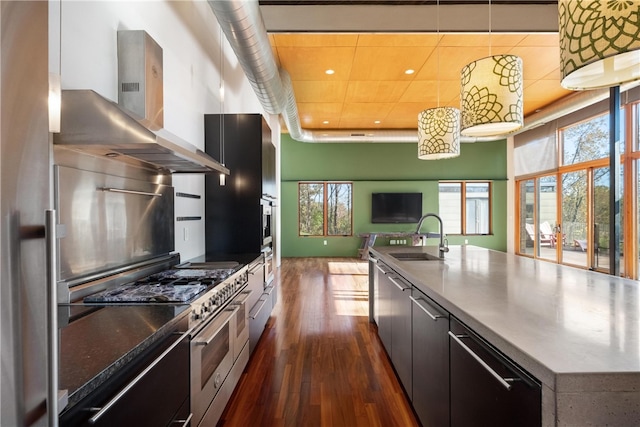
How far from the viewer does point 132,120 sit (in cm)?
135

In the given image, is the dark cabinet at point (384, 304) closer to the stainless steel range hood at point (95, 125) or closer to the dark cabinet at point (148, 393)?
the dark cabinet at point (148, 393)

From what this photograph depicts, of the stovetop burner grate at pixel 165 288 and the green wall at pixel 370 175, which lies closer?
the stovetop burner grate at pixel 165 288

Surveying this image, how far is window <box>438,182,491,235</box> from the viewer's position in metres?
9.45

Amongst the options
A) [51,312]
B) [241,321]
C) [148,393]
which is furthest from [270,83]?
[51,312]

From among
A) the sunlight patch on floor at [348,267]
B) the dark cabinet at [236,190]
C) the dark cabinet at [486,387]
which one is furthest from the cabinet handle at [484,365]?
the sunlight patch on floor at [348,267]

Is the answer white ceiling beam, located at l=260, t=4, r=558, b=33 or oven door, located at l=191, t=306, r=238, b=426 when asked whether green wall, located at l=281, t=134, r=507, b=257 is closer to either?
white ceiling beam, located at l=260, t=4, r=558, b=33

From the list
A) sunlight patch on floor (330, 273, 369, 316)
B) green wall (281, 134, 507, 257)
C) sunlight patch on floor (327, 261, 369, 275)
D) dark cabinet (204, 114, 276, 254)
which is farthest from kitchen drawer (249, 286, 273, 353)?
green wall (281, 134, 507, 257)

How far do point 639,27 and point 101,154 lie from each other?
238 centimetres

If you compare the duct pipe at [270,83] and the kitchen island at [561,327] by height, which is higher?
the duct pipe at [270,83]

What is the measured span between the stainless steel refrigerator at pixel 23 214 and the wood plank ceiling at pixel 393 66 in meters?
3.33

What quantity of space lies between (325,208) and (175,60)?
687 centimetres

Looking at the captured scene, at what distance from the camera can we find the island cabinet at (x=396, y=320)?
2.10 m

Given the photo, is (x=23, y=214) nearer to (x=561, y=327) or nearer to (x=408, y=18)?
(x=561, y=327)

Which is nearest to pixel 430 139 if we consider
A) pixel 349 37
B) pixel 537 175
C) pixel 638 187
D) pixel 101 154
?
pixel 349 37
